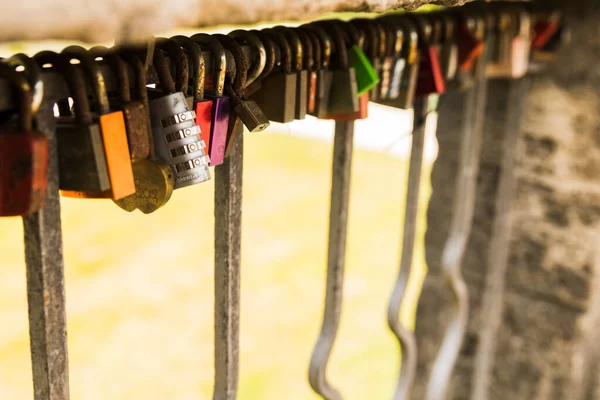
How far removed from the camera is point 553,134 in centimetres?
154

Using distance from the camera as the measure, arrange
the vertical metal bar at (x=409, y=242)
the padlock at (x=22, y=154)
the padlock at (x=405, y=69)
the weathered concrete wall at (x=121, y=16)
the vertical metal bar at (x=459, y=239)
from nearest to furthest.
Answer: the weathered concrete wall at (x=121, y=16)
the padlock at (x=22, y=154)
the padlock at (x=405, y=69)
the vertical metal bar at (x=409, y=242)
the vertical metal bar at (x=459, y=239)

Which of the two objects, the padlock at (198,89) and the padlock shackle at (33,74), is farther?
the padlock at (198,89)

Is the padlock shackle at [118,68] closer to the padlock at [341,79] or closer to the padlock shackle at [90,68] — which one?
the padlock shackle at [90,68]

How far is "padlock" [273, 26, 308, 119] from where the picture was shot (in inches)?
33.8

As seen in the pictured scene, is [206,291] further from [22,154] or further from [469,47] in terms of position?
[22,154]

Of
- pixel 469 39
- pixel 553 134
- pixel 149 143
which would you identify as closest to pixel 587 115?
pixel 553 134

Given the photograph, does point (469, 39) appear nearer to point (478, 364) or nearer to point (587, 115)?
point (587, 115)

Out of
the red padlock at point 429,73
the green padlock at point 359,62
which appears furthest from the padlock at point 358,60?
the red padlock at point 429,73

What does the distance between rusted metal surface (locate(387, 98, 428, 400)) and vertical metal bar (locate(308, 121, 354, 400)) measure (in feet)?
0.63

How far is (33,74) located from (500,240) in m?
1.30

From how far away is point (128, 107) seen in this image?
679 mm

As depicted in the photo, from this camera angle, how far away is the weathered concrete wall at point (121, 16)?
0.41 meters

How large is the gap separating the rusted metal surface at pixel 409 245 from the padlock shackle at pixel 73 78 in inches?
26.5

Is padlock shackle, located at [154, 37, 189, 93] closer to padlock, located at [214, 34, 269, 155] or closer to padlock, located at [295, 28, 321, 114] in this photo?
padlock, located at [214, 34, 269, 155]
